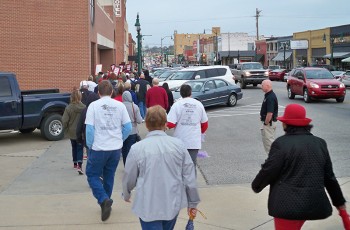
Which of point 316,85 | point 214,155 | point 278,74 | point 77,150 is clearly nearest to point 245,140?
point 214,155

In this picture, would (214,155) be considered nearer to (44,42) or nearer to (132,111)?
(132,111)

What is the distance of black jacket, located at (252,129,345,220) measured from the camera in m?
4.02

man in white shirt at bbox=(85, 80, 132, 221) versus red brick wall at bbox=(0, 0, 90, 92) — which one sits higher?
red brick wall at bbox=(0, 0, 90, 92)

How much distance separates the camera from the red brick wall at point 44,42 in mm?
21125

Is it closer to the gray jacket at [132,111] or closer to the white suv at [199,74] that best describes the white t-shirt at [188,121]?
the gray jacket at [132,111]

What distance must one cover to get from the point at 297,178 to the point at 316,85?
19105 mm

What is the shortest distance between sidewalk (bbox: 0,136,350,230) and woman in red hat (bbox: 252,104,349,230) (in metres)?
2.05

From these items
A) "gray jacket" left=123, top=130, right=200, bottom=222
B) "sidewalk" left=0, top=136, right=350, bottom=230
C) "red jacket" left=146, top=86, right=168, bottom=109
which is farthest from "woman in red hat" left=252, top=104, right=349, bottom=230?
"red jacket" left=146, top=86, right=168, bottom=109

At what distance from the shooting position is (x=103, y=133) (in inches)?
249

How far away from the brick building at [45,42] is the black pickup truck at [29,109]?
735 cm

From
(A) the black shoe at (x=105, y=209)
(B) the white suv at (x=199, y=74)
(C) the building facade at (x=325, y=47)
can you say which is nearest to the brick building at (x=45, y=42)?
(B) the white suv at (x=199, y=74)

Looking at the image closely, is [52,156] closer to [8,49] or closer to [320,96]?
[8,49]

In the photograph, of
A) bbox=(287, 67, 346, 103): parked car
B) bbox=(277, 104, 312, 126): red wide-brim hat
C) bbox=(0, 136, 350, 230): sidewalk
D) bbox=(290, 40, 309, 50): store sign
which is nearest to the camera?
bbox=(277, 104, 312, 126): red wide-brim hat

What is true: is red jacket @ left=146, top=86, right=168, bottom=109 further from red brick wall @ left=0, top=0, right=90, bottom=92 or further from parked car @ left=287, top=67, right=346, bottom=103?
parked car @ left=287, top=67, right=346, bottom=103
